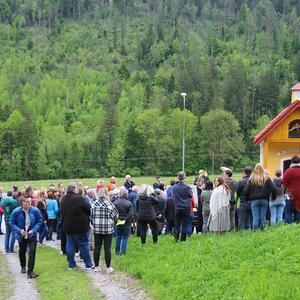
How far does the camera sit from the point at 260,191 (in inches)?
547

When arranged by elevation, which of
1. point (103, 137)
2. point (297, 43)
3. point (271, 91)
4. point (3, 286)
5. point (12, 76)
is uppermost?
point (297, 43)

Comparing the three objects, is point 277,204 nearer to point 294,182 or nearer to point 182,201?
point 294,182

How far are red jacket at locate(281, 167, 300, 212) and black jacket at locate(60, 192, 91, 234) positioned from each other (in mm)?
4735

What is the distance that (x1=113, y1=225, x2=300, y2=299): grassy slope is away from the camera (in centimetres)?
909

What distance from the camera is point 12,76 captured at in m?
160

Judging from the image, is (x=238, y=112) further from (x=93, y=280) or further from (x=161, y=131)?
(x=93, y=280)

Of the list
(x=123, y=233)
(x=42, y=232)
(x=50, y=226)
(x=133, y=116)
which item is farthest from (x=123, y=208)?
(x=133, y=116)

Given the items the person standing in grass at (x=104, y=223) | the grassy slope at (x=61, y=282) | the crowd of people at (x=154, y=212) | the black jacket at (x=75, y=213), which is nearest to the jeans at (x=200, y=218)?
the crowd of people at (x=154, y=212)

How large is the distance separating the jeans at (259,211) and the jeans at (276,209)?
3.92ft

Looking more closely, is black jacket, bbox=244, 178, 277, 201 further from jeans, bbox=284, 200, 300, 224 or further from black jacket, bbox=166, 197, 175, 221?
black jacket, bbox=166, 197, 175, 221

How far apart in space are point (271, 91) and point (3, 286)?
352ft

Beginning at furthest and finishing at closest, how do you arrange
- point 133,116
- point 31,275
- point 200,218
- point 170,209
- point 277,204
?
1. point 133,116
2. point 200,218
3. point 170,209
4. point 277,204
5. point 31,275

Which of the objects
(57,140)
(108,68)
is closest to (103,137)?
(57,140)

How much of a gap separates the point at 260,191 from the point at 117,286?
4.50 meters
